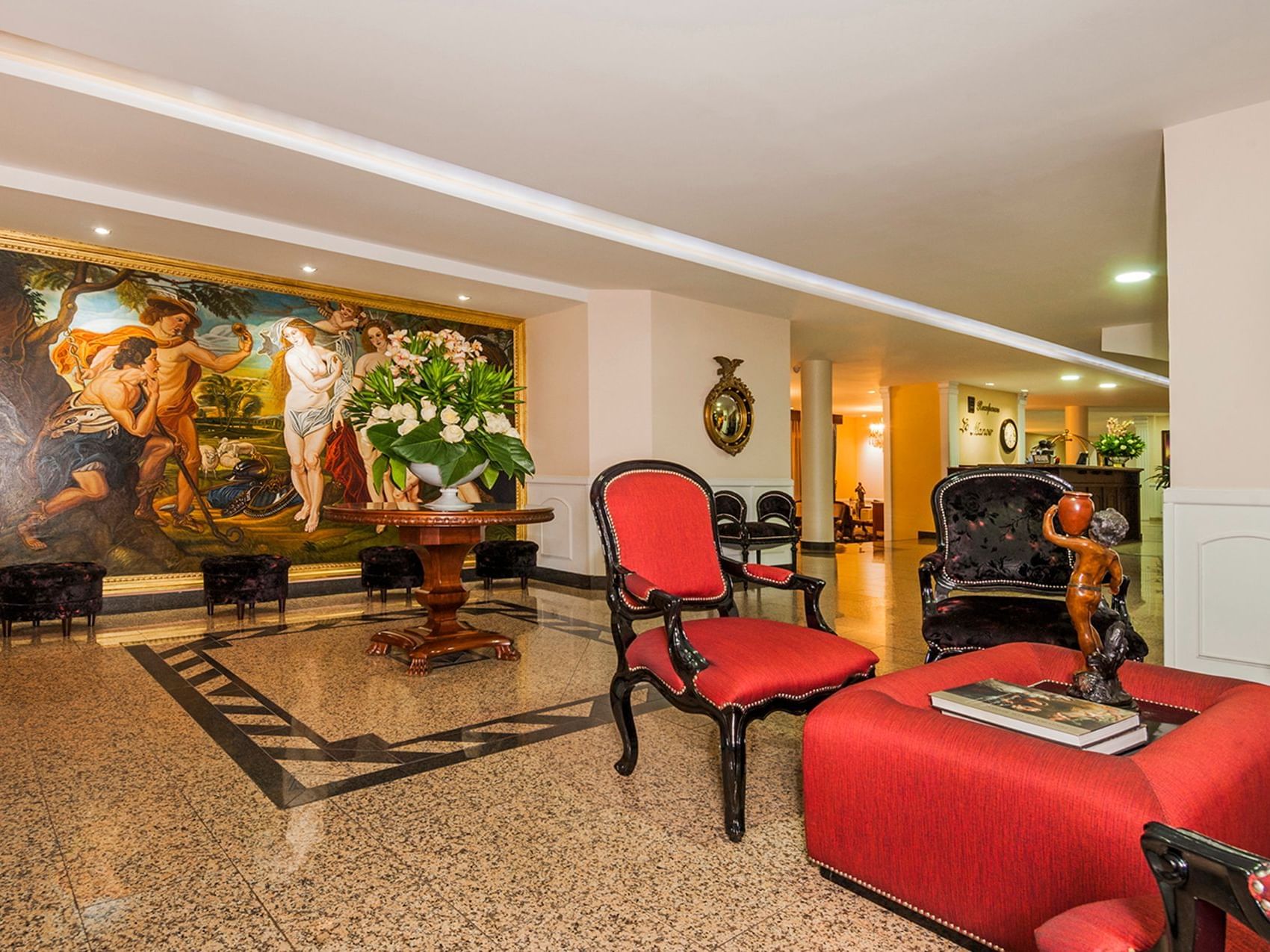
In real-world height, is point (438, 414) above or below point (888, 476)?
above

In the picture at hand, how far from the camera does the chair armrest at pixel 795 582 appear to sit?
258 centimetres

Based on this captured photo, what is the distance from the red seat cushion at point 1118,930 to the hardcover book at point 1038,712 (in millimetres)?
478

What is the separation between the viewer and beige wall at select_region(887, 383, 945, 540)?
12.8 m

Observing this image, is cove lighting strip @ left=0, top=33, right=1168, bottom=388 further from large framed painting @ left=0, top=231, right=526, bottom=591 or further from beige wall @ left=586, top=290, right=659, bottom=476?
large framed painting @ left=0, top=231, right=526, bottom=591

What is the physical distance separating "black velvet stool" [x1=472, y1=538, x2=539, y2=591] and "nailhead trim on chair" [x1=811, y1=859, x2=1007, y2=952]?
5.41 metres

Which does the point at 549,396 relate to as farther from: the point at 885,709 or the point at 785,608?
the point at 885,709

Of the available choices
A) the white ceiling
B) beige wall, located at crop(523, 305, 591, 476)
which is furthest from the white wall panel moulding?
beige wall, located at crop(523, 305, 591, 476)

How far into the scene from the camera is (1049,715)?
160cm

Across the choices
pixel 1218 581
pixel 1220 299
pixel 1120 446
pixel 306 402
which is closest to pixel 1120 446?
pixel 1120 446

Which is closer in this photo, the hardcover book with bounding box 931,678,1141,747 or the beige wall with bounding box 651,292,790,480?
the hardcover book with bounding box 931,678,1141,747

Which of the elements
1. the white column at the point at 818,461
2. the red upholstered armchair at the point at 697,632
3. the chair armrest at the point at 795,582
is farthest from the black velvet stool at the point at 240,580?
the white column at the point at 818,461

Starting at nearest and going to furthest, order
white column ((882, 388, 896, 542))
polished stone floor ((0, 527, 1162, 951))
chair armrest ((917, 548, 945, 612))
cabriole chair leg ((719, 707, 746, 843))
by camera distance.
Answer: polished stone floor ((0, 527, 1162, 951))
cabriole chair leg ((719, 707, 746, 843))
chair armrest ((917, 548, 945, 612))
white column ((882, 388, 896, 542))

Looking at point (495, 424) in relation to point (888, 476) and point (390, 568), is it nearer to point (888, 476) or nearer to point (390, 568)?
point (390, 568)

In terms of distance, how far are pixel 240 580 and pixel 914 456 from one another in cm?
1092
